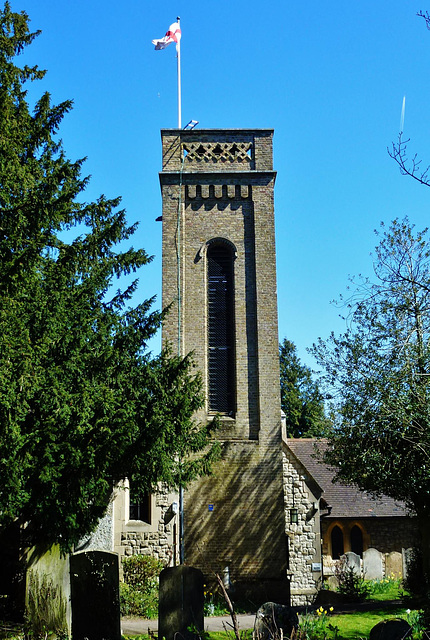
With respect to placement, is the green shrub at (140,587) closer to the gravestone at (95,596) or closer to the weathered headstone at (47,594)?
the weathered headstone at (47,594)

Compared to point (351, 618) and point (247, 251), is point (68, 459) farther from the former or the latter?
point (247, 251)

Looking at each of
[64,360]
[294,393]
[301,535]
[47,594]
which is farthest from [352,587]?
[294,393]

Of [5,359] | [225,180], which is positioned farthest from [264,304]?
[5,359]

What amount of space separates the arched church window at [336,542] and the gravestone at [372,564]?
2004 mm

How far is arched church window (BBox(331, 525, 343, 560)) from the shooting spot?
1059 inches

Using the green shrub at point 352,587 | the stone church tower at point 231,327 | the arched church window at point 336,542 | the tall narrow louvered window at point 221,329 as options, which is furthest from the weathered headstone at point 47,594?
the arched church window at point 336,542

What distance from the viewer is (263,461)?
18422mm

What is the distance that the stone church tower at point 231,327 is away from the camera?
17.8 meters

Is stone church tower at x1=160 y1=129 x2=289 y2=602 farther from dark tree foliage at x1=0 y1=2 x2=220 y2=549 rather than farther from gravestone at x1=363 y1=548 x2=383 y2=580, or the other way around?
gravestone at x1=363 y1=548 x2=383 y2=580

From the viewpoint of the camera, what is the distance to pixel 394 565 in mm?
25094

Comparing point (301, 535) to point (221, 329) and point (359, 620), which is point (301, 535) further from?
point (221, 329)

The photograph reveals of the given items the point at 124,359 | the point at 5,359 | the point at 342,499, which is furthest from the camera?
the point at 342,499

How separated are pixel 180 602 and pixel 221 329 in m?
10.3

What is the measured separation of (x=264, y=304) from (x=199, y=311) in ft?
6.47
